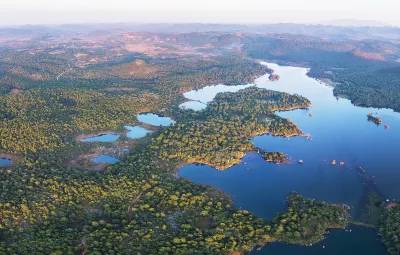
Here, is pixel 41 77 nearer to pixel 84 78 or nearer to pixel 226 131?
pixel 84 78

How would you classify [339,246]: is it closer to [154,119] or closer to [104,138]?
[104,138]

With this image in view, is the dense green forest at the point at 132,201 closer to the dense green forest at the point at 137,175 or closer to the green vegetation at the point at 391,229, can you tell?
the dense green forest at the point at 137,175

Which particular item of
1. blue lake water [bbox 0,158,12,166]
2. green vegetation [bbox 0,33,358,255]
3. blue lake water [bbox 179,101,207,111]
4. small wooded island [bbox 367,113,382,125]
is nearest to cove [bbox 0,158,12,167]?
blue lake water [bbox 0,158,12,166]

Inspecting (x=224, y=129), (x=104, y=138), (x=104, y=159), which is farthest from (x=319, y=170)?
(x=104, y=138)

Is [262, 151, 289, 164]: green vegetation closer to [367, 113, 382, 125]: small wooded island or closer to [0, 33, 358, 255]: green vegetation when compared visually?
[0, 33, 358, 255]: green vegetation

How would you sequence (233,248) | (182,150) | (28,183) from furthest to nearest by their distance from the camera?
(182,150), (28,183), (233,248)

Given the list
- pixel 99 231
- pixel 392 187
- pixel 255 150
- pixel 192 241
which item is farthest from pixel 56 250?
pixel 392 187
